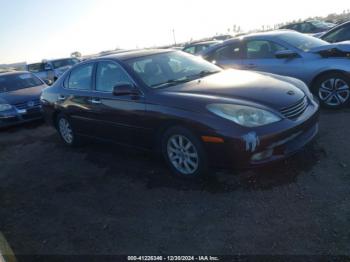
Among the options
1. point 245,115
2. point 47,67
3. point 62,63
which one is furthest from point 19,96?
point 62,63

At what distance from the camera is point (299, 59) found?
6.66m

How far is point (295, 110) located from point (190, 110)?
3.97ft

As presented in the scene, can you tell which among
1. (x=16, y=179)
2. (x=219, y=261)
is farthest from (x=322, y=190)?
(x=16, y=179)

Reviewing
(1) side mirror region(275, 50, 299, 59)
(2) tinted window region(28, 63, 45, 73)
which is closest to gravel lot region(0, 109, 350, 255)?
(1) side mirror region(275, 50, 299, 59)

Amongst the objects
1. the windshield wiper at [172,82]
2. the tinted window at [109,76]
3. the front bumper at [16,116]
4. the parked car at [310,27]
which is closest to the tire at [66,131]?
the tinted window at [109,76]

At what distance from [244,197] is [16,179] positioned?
3443mm

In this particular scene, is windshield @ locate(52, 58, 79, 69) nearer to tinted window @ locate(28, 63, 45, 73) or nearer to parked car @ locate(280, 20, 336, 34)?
tinted window @ locate(28, 63, 45, 73)

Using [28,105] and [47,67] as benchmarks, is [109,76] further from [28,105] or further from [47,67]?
[47,67]

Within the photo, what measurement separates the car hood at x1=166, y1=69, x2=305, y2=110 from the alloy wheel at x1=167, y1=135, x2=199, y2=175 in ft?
1.83

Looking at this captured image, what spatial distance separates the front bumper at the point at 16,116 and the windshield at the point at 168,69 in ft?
14.1

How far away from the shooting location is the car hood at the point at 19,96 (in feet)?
28.6

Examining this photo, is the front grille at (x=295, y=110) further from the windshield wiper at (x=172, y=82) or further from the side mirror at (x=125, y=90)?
the side mirror at (x=125, y=90)

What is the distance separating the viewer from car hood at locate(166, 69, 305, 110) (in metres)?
4.13

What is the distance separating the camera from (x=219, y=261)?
293cm
